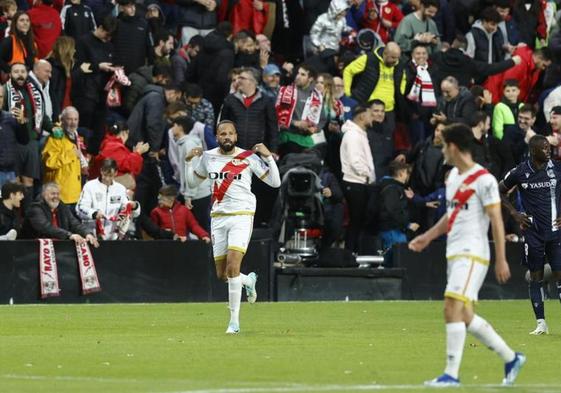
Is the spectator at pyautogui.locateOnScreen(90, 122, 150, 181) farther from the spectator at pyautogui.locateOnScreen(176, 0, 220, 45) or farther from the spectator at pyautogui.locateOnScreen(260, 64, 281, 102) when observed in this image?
the spectator at pyautogui.locateOnScreen(176, 0, 220, 45)

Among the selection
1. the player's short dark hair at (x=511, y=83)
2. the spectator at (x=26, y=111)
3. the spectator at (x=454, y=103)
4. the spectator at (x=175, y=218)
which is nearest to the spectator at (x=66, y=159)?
the spectator at (x=26, y=111)

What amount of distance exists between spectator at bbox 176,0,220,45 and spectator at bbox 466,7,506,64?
5.08 meters

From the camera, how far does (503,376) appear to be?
1381 cm

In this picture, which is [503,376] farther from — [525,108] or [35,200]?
[525,108]

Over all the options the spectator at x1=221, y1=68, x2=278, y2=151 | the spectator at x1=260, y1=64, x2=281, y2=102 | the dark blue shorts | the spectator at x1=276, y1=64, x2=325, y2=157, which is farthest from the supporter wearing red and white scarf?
the dark blue shorts

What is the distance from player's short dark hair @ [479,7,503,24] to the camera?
3003cm

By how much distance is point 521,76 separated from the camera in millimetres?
30469

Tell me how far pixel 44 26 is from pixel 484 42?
8.82m

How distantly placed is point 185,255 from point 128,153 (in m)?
1.86

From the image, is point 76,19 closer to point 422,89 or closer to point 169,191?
point 169,191

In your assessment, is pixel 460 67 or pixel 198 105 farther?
pixel 460 67

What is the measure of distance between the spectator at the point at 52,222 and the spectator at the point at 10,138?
0.66m

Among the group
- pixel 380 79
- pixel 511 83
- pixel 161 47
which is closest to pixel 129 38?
pixel 161 47

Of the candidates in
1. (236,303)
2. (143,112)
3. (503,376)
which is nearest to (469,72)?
(143,112)
